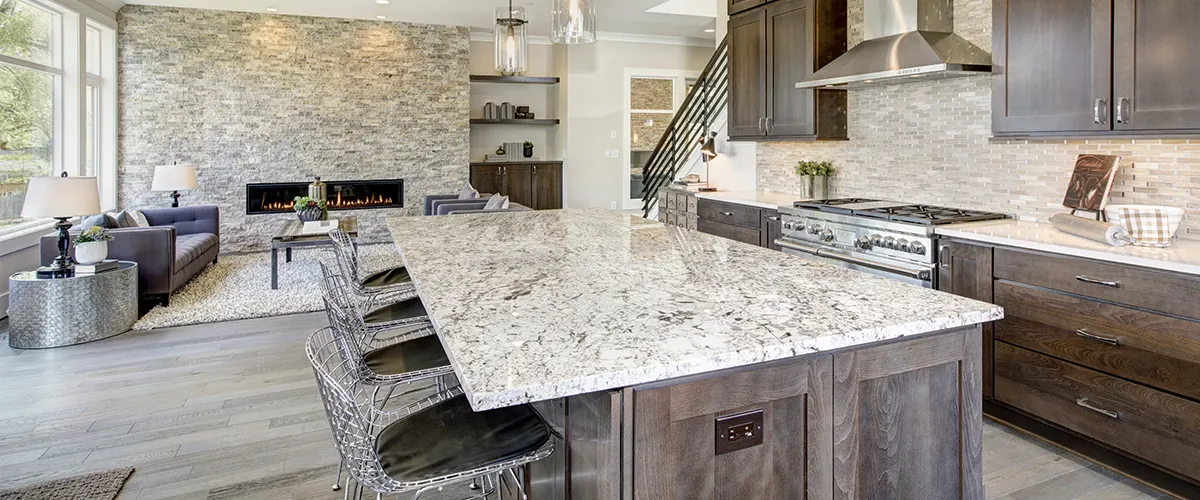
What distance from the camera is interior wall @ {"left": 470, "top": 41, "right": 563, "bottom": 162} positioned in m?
9.48

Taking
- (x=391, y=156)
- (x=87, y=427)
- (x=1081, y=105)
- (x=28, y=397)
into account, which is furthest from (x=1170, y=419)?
(x=391, y=156)

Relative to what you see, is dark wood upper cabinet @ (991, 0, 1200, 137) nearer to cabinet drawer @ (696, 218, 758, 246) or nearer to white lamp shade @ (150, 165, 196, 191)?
cabinet drawer @ (696, 218, 758, 246)

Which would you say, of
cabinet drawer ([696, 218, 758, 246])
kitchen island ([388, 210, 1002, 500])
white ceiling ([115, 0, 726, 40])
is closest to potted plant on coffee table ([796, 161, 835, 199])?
cabinet drawer ([696, 218, 758, 246])

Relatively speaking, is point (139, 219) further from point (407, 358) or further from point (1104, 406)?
→ point (1104, 406)

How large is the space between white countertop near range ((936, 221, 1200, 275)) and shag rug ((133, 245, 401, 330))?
446 centimetres

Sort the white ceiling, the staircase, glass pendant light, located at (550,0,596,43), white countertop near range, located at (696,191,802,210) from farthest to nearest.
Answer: the white ceiling < the staircase < white countertop near range, located at (696,191,802,210) < glass pendant light, located at (550,0,596,43)

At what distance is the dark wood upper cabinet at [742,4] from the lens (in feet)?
16.4

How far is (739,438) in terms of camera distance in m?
1.28

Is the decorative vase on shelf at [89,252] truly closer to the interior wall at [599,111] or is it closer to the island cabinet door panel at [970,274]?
the island cabinet door panel at [970,274]

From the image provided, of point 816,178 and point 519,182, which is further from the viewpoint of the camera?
point 519,182

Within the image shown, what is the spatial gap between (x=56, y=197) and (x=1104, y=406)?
539 centimetres

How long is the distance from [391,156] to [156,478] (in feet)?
21.6

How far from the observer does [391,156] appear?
867 cm

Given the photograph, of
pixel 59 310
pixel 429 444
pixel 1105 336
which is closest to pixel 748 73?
pixel 1105 336
